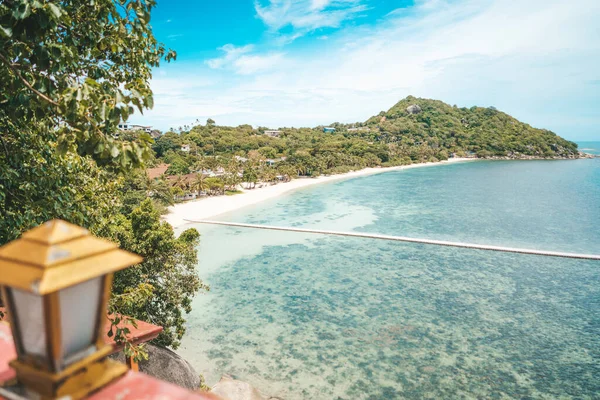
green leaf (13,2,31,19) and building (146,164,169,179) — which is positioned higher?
green leaf (13,2,31,19)

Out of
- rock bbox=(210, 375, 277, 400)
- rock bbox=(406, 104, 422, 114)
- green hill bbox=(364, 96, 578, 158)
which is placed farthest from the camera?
rock bbox=(406, 104, 422, 114)

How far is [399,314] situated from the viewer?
58.4ft

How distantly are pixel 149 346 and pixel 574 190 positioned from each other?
73.3 meters

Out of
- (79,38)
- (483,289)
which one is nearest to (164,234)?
(79,38)

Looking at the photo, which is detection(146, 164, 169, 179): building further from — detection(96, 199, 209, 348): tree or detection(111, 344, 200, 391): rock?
detection(111, 344, 200, 391): rock

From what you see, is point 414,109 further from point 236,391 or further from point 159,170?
point 236,391

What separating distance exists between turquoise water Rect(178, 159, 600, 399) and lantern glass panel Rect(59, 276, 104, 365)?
1226cm

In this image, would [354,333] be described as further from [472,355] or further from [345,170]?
[345,170]

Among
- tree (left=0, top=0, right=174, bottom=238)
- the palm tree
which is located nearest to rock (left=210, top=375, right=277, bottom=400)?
tree (left=0, top=0, right=174, bottom=238)

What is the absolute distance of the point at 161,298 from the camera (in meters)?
11.3

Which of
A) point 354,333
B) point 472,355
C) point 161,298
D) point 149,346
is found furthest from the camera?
point 354,333

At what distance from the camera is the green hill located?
128m

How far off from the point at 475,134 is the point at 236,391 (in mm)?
148919

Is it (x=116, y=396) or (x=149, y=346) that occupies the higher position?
(x=116, y=396)
